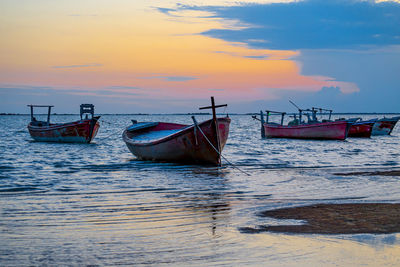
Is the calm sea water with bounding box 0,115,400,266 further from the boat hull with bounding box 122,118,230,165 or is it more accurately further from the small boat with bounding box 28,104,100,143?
the small boat with bounding box 28,104,100,143

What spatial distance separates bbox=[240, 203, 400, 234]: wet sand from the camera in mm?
6746

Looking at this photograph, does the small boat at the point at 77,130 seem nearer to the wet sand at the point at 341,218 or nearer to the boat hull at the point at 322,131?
the boat hull at the point at 322,131

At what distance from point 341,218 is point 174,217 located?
286cm

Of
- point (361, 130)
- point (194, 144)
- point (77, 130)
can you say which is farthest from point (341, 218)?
point (361, 130)

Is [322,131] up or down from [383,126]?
down

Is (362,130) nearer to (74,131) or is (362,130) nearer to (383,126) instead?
(383,126)

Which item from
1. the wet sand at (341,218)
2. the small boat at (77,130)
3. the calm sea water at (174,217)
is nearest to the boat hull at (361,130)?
the small boat at (77,130)

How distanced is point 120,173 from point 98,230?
854cm

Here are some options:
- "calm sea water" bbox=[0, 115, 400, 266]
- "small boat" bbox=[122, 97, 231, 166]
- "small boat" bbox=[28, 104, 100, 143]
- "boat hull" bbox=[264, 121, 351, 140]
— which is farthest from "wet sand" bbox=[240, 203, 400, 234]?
"boat hull" bbox=[264, 121, 351, 140]

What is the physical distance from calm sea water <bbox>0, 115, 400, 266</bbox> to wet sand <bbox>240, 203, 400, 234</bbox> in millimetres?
349

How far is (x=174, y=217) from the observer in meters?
7.86

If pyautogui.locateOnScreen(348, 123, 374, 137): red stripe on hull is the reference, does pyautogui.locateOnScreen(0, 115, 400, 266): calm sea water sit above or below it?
below

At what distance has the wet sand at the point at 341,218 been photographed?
6.75m

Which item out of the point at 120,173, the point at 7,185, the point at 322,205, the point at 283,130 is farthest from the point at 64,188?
the point at 283,130
